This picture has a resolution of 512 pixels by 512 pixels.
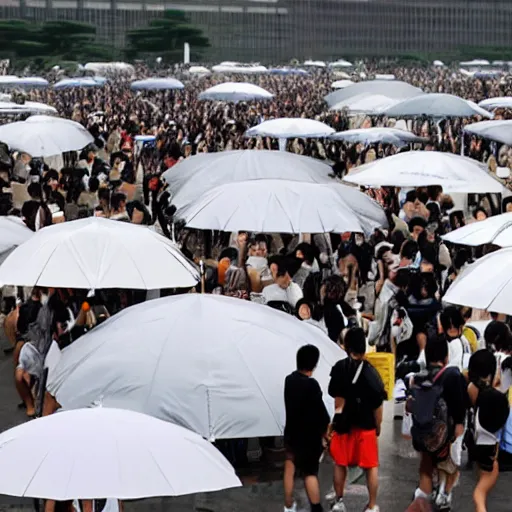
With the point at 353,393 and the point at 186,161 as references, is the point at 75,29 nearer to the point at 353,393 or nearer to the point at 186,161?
the point at 186,161

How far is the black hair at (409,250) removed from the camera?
10805 millimetres

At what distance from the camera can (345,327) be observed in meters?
9.03

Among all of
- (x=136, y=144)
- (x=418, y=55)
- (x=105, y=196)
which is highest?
(x=105, y=196)

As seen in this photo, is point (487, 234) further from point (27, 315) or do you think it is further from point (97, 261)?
point (27, 315)

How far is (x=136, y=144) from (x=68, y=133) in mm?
7467

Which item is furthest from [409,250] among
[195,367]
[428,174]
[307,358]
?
[195,367]

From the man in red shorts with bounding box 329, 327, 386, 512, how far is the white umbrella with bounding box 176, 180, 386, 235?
3155mm

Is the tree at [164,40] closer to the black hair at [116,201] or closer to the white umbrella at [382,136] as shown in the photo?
the white umbrella at [382,136]

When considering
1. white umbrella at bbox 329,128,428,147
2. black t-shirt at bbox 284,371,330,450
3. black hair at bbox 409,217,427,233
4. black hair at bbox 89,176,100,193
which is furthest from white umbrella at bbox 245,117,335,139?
black t-shirt at bbox 284,371,330,450

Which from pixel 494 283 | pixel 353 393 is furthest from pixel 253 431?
pixel 494 283

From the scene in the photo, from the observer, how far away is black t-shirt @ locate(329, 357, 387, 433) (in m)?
7.20

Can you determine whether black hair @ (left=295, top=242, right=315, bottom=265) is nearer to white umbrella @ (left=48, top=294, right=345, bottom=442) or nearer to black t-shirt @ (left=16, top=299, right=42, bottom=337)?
black t-shirt @ (left=16, top=299, right=42, bottom=337)

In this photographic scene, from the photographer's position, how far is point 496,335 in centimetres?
805

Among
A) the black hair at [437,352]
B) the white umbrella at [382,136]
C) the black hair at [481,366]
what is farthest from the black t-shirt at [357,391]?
the white umbrella at [382,136]
